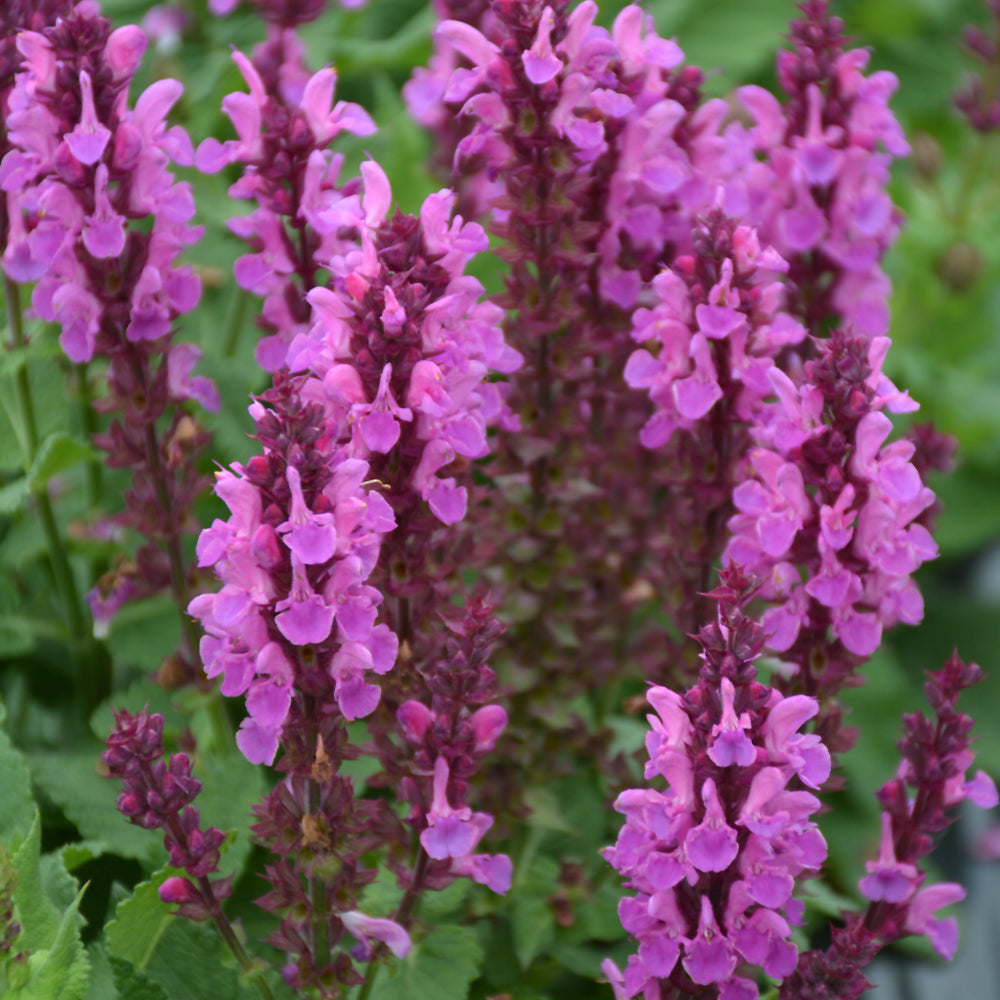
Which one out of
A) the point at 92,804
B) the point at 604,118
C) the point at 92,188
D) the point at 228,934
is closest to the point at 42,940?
the point at 228,934

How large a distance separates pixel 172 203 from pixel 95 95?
100 mm

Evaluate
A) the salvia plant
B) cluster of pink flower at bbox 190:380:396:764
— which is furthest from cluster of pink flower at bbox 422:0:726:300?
cluster of pink flower at bbox 190:380:396:764

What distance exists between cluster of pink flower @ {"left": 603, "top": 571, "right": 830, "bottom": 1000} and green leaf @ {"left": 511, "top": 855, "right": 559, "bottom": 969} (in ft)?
0.97

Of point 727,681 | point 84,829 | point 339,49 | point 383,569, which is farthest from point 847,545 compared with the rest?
point 339,49

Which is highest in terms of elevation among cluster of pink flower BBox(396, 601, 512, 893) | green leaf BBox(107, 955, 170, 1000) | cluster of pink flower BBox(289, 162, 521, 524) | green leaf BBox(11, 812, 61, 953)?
cluster of pink flower BBox(289, 162, 521, 524)

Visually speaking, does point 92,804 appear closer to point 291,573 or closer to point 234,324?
point 291,573

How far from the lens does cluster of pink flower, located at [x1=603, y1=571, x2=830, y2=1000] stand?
0.82 meters

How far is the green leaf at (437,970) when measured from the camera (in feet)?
3.48

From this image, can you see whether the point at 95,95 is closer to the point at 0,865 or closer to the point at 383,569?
the point at 383,569

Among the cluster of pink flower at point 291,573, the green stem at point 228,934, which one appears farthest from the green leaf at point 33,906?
the cluster of pink flower at point 291,573

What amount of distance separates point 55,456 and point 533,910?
596 mm

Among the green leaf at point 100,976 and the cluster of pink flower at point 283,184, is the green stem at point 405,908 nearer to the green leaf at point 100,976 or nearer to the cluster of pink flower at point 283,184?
the green leaf at point 100,976

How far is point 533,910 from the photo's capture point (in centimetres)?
121

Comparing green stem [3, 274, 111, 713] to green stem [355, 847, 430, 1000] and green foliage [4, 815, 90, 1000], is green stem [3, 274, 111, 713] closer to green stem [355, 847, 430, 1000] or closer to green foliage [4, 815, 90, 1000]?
green foliage [4, 815, 90, 1000]
